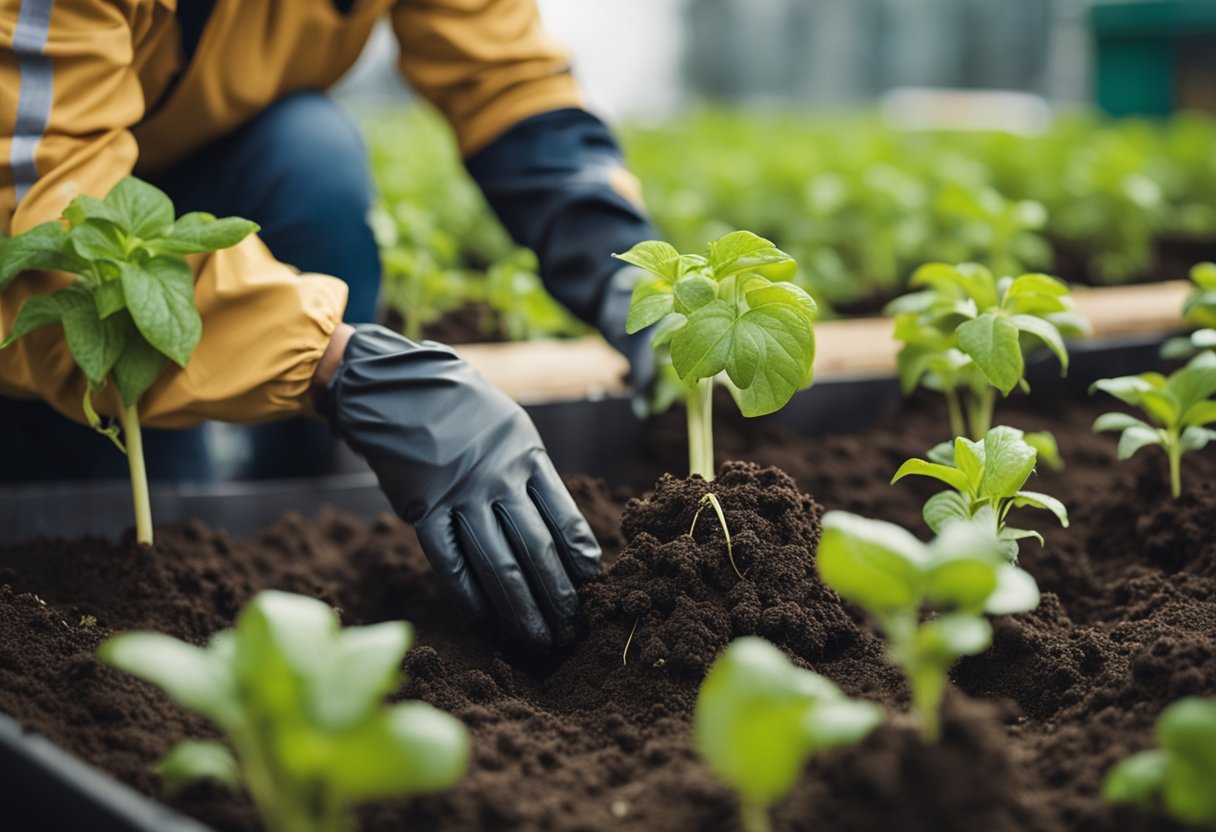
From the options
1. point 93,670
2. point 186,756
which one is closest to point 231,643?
point 186,756

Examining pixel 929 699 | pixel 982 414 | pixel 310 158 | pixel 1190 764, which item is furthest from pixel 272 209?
pixel 1190 764

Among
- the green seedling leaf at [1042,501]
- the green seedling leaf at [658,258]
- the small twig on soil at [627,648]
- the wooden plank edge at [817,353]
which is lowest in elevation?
the wooden plank edge at [817,353]

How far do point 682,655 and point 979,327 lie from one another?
51 cm

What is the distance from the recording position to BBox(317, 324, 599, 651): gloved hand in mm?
1346

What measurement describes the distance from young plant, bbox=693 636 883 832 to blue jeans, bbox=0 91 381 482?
4.79ft

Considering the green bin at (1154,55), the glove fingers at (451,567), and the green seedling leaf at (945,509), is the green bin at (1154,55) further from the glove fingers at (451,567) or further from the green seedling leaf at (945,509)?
the glove fingers at (451,567)

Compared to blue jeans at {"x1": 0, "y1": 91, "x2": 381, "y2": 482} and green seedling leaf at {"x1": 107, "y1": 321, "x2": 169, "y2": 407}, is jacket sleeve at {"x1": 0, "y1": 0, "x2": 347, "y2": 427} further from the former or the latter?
blue jeans at {"x1": 0, "y1": 91, "x2": 381, "y2": 482}

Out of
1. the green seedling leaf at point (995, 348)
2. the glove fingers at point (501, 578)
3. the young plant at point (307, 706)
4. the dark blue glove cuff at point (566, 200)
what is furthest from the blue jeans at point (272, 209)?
the young plant at point (307, 706)

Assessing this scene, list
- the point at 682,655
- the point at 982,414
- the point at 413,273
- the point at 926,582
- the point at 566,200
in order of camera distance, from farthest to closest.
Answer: the point at 413,273 < the point at 566,200 < the point at 982,414 < the point at 682,655 < the point at 926,582

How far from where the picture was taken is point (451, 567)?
1.35m

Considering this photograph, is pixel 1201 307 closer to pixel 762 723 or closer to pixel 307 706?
pixel 762 723

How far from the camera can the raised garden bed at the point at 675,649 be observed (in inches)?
35.9

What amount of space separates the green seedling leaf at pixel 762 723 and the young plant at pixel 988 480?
1.55 feet

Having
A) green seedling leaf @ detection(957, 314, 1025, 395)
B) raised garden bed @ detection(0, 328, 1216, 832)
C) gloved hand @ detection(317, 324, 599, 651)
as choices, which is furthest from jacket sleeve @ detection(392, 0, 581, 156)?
green seedling leaf @ detection(957, 314, 1025, 395)
